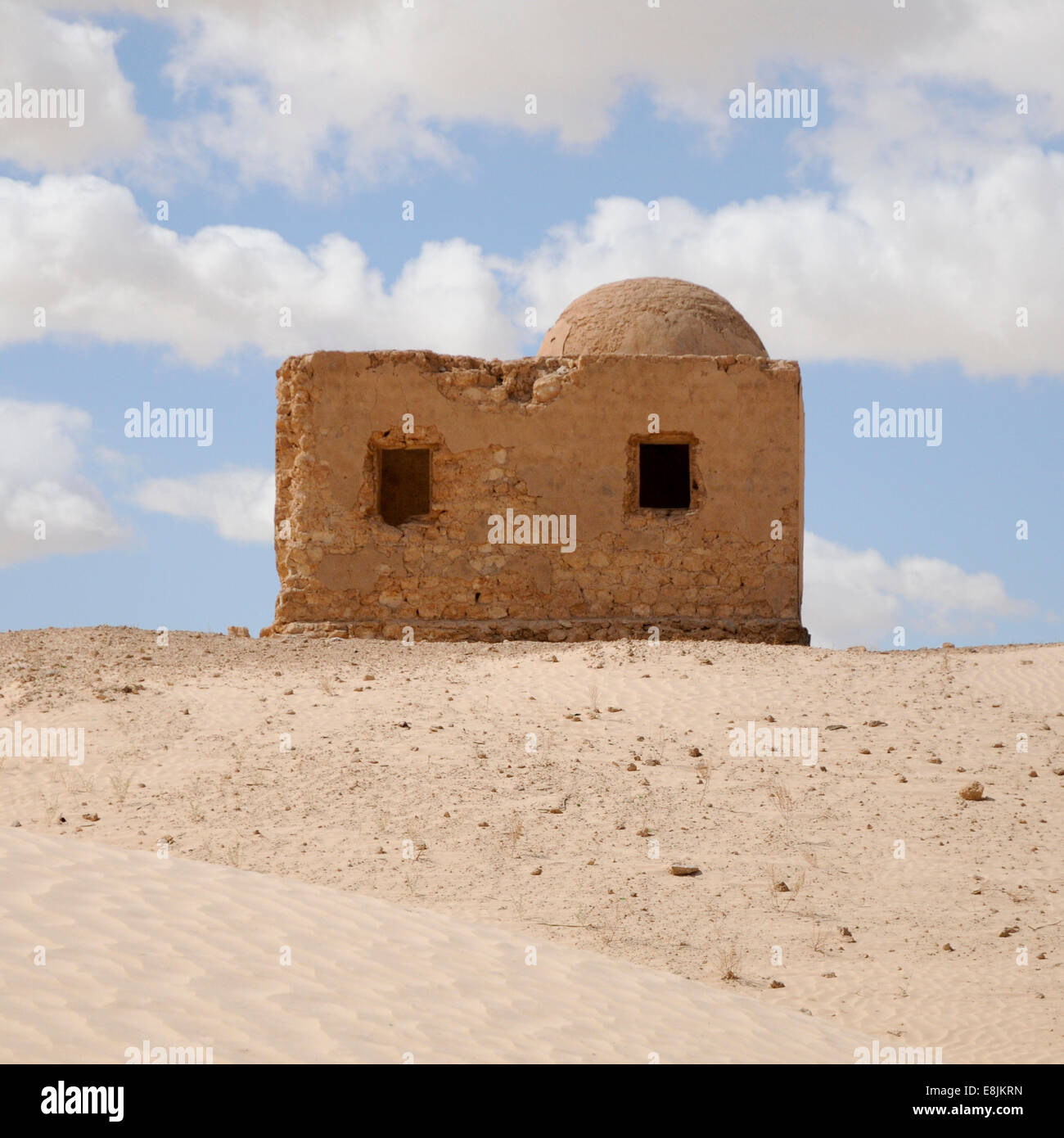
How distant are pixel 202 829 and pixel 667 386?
830 centimetres

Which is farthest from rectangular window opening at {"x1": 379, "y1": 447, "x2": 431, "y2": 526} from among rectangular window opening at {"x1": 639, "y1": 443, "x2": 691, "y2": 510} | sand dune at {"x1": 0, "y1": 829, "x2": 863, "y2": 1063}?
sand dune at {"x1": 0, "y1": 829, "x2": 863, "y2": 1063}

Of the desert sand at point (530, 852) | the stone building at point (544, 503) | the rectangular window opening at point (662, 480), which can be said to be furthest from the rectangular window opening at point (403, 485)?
the desert sand at point (530, 852)

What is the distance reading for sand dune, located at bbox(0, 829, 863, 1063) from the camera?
3900 mm

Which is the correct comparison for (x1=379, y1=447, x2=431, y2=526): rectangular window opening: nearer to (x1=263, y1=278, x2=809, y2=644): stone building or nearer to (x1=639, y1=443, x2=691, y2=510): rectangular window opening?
(x1=263, y1=278, x2=809, y2=644): stone building

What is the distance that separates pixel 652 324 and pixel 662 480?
101 inches

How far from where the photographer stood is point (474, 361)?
14688mm

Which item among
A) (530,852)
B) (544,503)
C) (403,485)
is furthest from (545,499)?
(530,852)

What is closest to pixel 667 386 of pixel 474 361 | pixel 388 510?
pixel 474 361

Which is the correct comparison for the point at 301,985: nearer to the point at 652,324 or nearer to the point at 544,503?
the point at 544,503

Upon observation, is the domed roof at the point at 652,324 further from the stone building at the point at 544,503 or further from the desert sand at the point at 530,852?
the desert sand at the point at 530,852

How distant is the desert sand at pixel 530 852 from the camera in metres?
4.48

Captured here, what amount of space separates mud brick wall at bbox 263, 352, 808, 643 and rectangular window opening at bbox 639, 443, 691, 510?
280 cm

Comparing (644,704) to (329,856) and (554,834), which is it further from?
(329,856)

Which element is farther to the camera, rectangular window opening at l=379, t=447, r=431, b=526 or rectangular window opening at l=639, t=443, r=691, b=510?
rectangular window opening at l=639, t=443, r=691, b=510
